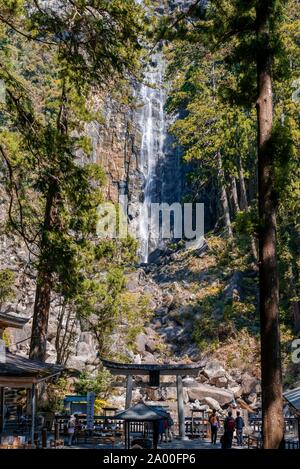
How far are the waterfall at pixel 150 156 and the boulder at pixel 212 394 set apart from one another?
77.4 ft

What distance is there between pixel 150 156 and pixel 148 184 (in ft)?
9.18

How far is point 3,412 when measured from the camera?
2111 centimetres

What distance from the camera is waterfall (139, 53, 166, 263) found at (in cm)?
5434

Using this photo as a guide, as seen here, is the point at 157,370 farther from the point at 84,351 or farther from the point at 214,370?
the point at 84,351

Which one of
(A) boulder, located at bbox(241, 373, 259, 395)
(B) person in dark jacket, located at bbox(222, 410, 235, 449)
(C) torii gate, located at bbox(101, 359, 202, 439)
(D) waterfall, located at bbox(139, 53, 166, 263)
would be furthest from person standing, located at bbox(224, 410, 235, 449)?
(D) waterfall, located at bbox(139, 53, 166, 263)

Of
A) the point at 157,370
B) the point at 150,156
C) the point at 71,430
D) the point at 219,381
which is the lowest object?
the point at 71,430

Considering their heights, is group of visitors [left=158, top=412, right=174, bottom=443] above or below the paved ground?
above

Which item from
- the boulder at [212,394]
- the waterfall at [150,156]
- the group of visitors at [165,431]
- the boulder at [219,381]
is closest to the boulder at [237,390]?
the boulder at [219,381]

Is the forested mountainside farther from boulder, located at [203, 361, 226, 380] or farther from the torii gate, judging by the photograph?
the torii gate

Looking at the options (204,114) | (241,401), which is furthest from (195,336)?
(204,114)

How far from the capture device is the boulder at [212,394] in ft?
94.9

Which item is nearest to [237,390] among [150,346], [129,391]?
[150,346]

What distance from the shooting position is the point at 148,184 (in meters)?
55.4

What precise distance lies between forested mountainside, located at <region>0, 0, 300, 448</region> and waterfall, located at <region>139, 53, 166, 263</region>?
0.43 feet
